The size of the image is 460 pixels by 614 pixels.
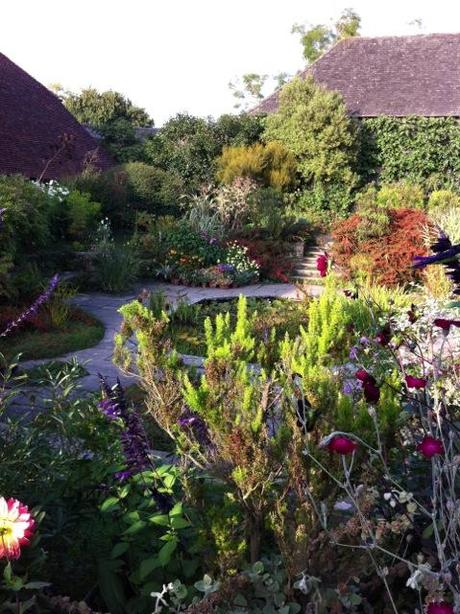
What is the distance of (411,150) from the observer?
21984mm

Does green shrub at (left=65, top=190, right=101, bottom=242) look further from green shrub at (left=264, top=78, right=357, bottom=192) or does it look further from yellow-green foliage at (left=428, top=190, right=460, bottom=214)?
green shrub at (left=264, top=78, right=357, bottom=192)

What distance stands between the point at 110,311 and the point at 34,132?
43.3ft

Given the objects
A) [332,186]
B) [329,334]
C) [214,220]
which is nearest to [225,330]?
[329,334]

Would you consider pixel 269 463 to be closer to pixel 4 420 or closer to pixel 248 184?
pixel 4 420

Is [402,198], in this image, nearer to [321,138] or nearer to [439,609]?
[321,138]

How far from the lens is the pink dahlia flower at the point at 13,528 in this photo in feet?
6.07

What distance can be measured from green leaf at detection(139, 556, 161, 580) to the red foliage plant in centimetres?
961

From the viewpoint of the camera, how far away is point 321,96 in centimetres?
2114

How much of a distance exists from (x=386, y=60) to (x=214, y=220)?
48.2ft

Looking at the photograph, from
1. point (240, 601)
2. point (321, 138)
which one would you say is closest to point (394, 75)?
point (321, 138)

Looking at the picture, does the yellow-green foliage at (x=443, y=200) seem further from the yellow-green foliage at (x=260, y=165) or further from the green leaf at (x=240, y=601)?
the green leaf at (x=240, y=601)

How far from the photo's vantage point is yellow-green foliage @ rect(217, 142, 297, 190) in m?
19.5

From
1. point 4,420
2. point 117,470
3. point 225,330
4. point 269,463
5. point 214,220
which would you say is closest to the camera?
point 269,463

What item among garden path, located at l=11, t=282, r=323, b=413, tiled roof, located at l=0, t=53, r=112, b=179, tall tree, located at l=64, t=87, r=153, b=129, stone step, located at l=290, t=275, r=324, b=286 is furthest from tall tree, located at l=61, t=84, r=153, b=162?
garden path, located at l=11, t=282, r=323, b=413
